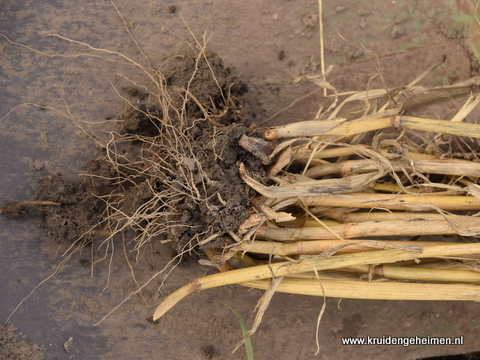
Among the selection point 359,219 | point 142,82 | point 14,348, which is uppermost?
point 142,82

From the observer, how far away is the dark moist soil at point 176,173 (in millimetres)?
1104

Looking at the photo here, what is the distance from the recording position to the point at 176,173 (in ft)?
3.69

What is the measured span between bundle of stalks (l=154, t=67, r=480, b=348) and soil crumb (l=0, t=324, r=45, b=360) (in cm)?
43

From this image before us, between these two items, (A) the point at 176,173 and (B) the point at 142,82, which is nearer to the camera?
(A) the point at 176,173

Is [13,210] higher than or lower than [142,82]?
lower

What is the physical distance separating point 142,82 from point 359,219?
30.6 inches

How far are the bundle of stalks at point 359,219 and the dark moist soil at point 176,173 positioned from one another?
0.07m

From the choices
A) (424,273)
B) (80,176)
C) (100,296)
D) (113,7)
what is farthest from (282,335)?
(113,7)

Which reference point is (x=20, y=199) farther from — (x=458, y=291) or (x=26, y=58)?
(x=458, y=291)

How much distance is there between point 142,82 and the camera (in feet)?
4.19

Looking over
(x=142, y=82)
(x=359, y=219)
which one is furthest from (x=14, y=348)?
(x=359, y=219)

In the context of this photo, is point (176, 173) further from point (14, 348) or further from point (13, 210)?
point (14, 348)

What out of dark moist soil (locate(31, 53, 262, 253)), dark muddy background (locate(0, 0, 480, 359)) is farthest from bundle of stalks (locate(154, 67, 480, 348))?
dark muddy background (locate(0, 0, 480, 359))

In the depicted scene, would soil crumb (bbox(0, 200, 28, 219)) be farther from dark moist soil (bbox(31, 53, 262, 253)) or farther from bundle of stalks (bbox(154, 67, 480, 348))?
bundle of stalks (bbox(154, 67, 480, 348))
